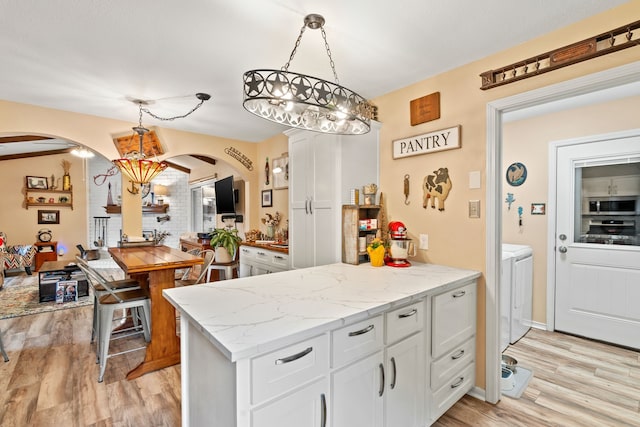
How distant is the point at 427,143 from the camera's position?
8.11ft

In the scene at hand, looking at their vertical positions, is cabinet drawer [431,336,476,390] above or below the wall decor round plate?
below

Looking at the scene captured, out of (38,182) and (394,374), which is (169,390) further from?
(38,182)

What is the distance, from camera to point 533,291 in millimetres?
3441

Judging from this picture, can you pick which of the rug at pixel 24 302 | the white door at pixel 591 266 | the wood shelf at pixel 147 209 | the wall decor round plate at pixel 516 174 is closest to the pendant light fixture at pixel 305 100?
the wall decor round plate at pixel 516 174

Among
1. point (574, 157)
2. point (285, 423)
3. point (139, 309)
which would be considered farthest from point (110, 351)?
point (574, 157)

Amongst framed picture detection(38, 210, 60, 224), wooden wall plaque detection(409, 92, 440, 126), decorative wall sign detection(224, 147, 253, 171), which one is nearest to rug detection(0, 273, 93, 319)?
framed picture detection(38, 210, 60, 224)

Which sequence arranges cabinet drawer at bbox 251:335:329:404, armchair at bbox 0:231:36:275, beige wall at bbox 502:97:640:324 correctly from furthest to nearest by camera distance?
armchair at bbox 0:231:36:275 < beige wall at bbox 502:97:640:324 < cabinet drawer at bbox 251:335:329:404

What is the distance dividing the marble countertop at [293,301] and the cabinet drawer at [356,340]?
0.05 meters

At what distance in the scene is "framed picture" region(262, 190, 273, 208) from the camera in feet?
14.9

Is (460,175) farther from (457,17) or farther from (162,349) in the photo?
(162,349)

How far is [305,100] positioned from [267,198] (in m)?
3.22

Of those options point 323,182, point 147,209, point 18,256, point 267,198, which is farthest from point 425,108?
point 18,256

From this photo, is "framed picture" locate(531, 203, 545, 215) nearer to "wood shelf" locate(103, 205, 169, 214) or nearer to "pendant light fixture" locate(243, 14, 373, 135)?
"pendant light fixture" locate(243, 14, 373, 135)

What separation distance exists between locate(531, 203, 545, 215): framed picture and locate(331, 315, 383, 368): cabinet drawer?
2937 mm
